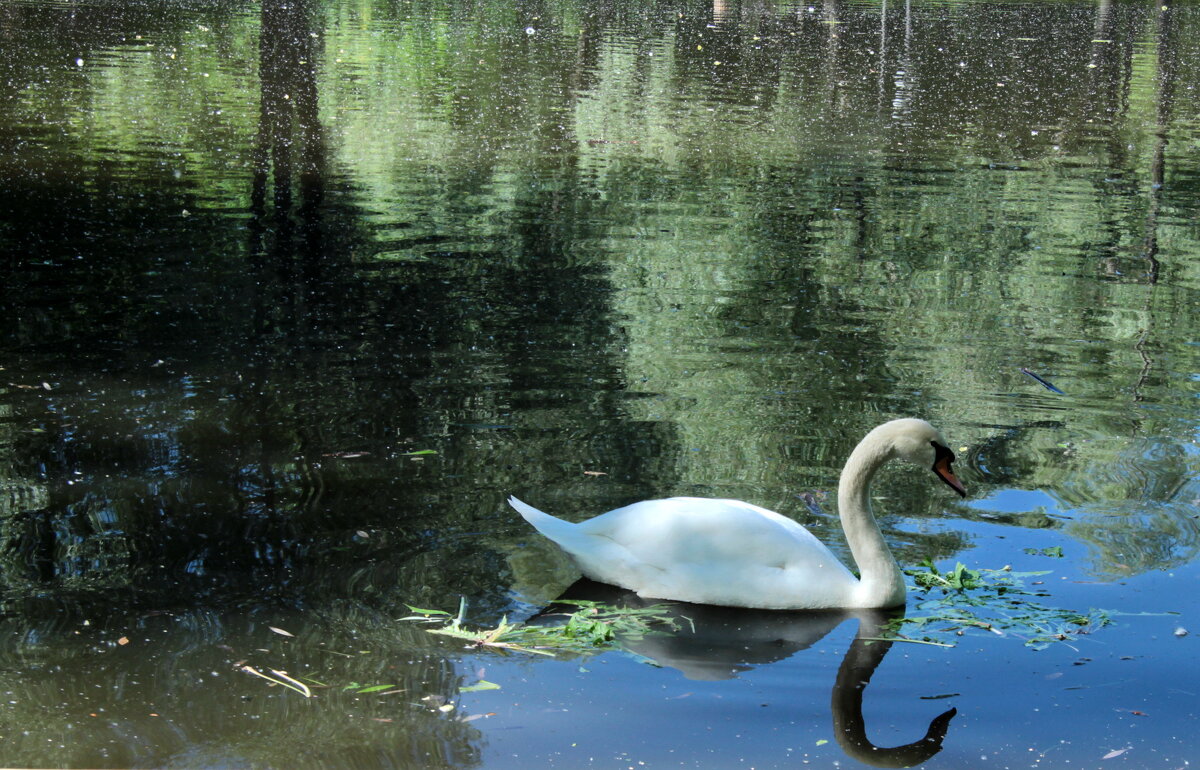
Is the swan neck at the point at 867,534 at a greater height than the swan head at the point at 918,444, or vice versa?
the swan head at the point at 918,444

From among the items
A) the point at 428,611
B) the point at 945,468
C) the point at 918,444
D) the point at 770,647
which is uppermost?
the point at 918,444

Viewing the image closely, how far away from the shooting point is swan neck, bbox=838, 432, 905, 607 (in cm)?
525

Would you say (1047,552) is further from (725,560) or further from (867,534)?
(725,560)

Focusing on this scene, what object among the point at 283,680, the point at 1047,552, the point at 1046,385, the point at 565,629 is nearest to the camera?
the point at 283,680

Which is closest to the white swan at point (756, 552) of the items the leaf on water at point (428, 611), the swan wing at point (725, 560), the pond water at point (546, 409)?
the swan wing at point (725, 560)

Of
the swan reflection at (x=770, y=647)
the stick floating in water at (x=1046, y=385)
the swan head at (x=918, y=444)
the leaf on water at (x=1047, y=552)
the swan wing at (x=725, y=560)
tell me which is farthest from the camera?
the stick floating in water at (x=1046, y=385)

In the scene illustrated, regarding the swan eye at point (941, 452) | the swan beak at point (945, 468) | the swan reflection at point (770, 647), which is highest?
the swan eye at point (941, 452)

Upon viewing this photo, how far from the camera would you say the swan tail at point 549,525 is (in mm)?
5469

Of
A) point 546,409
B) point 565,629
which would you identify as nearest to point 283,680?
point 565,629

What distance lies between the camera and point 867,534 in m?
5.31

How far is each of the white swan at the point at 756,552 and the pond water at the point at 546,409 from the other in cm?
12

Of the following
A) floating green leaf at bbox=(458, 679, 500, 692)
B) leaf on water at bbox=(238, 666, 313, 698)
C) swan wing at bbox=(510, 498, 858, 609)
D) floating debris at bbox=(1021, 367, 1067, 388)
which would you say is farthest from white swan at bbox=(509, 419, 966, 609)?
floating debris at bbox=(1021, 367, 1067, 388)

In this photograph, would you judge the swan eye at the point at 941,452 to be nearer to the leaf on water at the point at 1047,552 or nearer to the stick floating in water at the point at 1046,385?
the leaf on water at the point at 1047,552

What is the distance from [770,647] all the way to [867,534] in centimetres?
63
